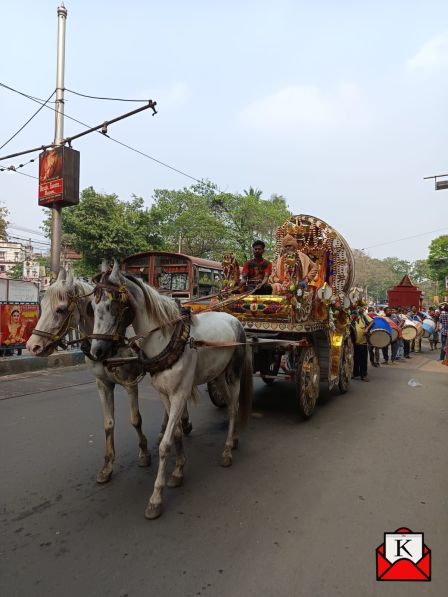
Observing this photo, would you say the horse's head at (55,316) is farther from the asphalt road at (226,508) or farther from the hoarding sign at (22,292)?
the hoarding sign at (22,292)

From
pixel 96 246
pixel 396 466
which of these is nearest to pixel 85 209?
pixel 96 246

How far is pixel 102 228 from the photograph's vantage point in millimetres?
20750

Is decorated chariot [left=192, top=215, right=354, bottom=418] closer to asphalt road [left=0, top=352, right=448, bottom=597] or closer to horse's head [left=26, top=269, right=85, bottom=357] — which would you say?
asphalt road [left=0, top=352, right=448, bottom=597]

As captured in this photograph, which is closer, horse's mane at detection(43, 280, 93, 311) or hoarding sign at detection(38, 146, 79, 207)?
horse's mane at detection(43, 280, 93, 311)

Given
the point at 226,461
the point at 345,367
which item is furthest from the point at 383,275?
the point at 226,461

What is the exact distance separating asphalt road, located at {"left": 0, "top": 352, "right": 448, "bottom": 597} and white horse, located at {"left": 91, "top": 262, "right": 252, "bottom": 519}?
33 cm

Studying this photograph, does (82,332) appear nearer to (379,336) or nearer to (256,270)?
(256,270)

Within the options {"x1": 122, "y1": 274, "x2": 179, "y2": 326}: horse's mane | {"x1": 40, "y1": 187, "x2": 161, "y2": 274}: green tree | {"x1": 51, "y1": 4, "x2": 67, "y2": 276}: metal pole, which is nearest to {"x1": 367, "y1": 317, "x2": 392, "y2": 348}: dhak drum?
{"x1": 122, "y1": 274, "x2": 179, "y2": 326}: horse's mane

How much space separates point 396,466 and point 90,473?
2.99 metres

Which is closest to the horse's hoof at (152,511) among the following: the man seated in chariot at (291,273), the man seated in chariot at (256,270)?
the man seated in chariot at (291,273)

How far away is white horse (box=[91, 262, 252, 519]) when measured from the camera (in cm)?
278

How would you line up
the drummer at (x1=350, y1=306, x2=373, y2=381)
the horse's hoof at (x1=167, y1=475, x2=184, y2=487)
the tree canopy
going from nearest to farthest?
1. the horse's hoof at (x1=167, y1=475, x2=184, y2=487)
2. the drummer at (x1=350, y1=306, x2=373, y2=381)
3. the tree canopy

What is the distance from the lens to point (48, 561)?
233cm

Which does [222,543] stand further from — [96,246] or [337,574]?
[96,246]
